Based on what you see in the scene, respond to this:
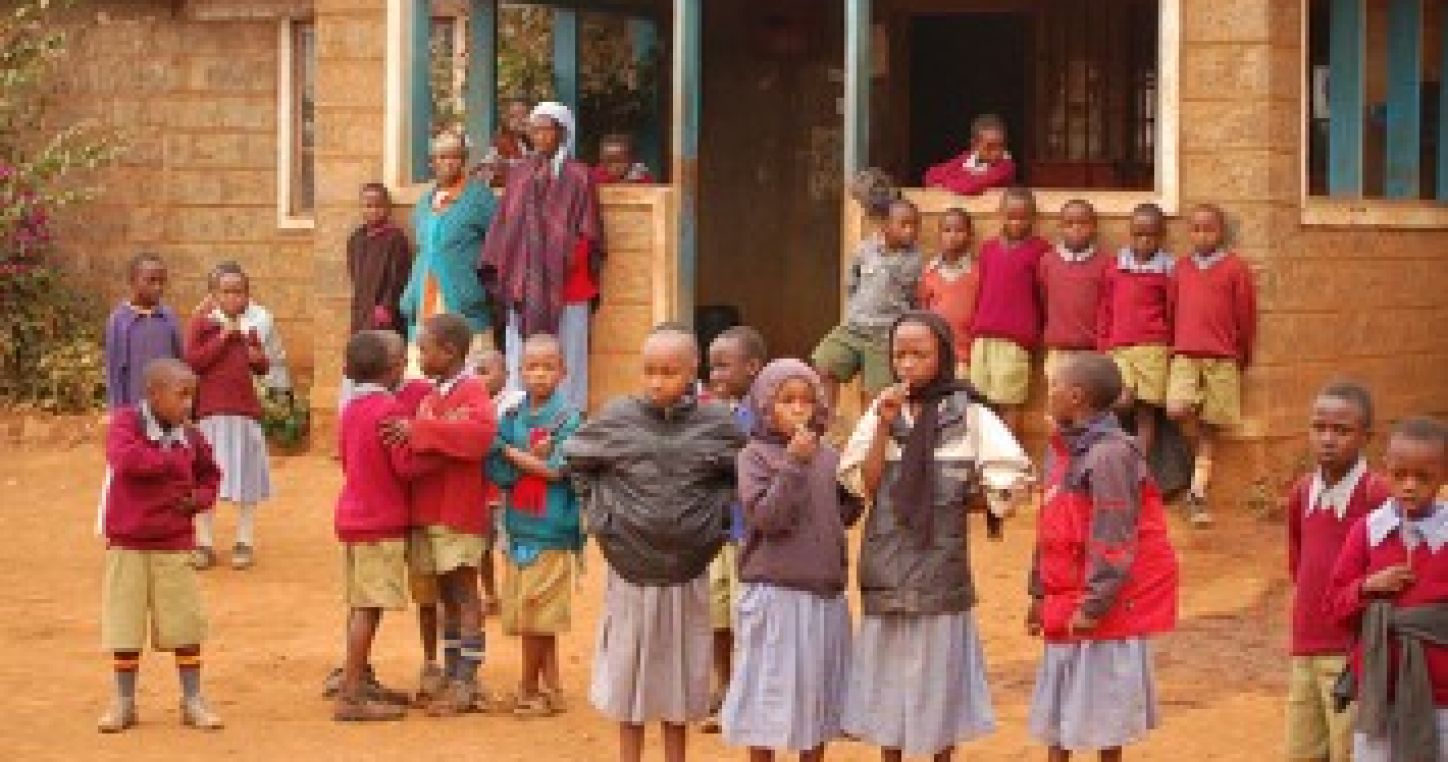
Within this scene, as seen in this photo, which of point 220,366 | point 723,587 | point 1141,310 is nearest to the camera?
point 723,587

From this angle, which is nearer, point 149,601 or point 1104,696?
point 1104,696

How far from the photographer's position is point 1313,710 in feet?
25.6

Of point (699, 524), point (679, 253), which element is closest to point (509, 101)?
point (679, 253)

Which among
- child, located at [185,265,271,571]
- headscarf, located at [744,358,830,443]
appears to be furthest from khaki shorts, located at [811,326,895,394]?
headscarf, located at [744,358,830,443]

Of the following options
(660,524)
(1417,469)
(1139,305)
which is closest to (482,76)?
(1139,305)

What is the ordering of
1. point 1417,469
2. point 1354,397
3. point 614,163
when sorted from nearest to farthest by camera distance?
point 1417,469 → point 1354,397 → point 614,163

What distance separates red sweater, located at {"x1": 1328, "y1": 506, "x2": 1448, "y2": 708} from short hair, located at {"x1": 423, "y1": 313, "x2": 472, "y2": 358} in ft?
10.9

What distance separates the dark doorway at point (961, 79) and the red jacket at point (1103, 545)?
9.73 meters

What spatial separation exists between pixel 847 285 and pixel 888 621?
5981 mm

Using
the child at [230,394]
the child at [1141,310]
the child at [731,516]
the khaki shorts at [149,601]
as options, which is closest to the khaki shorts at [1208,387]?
the child at [1141,310]

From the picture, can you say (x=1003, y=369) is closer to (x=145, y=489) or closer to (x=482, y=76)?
(x=482, y=76)

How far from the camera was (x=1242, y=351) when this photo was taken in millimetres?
13391

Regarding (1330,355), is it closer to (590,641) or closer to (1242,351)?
(1242,351)

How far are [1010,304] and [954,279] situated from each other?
334 millimetres
